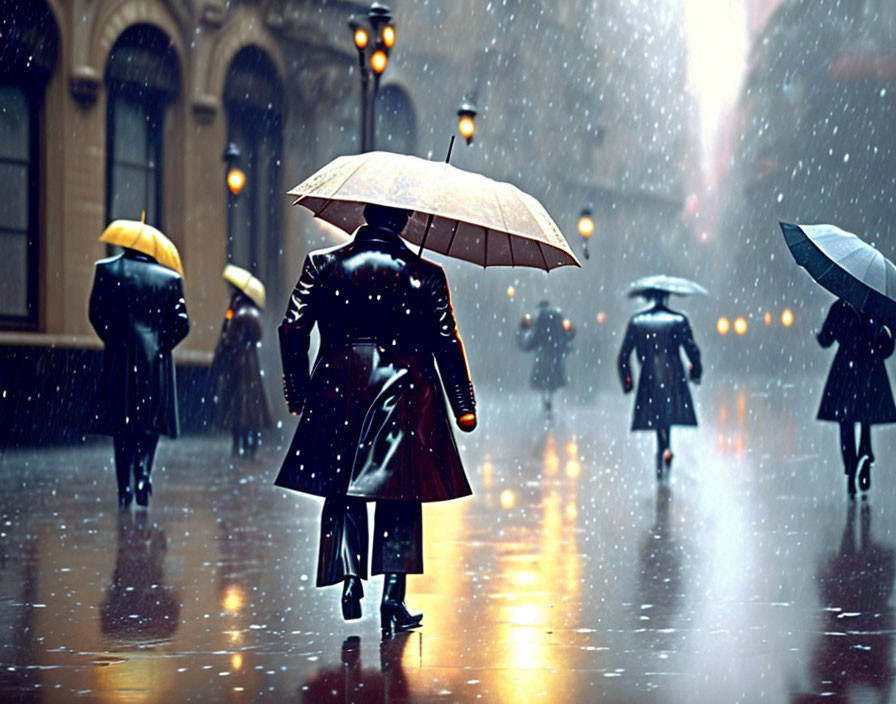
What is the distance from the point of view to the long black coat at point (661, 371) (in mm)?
13586

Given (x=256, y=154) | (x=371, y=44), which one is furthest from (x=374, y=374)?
(x=256, y=154)

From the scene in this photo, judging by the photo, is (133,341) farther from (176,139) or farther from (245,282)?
(176,139)

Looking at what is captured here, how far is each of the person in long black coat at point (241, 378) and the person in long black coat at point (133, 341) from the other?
480 centimetres

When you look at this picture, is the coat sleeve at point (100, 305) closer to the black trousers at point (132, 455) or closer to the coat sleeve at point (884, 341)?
the black trousers at point (132, 455)

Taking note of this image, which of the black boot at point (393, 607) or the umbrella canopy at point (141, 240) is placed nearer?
the black boot at point (393, 607)

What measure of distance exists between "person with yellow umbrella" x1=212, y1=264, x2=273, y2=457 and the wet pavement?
1677 mm

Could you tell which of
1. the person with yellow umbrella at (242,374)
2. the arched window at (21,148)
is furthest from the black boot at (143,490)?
the arched window at (21,148)

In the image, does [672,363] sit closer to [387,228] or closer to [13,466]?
[13,466]

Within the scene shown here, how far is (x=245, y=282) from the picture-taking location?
15.2m

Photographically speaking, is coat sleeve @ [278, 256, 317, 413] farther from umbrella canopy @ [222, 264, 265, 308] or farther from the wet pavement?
umbrella canopy @ [222, 264, 265, 308]

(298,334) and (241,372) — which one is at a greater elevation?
(241,372)

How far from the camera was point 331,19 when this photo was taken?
21.0 m

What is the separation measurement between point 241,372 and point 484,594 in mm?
8747

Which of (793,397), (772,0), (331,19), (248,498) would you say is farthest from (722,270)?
(248,498)
